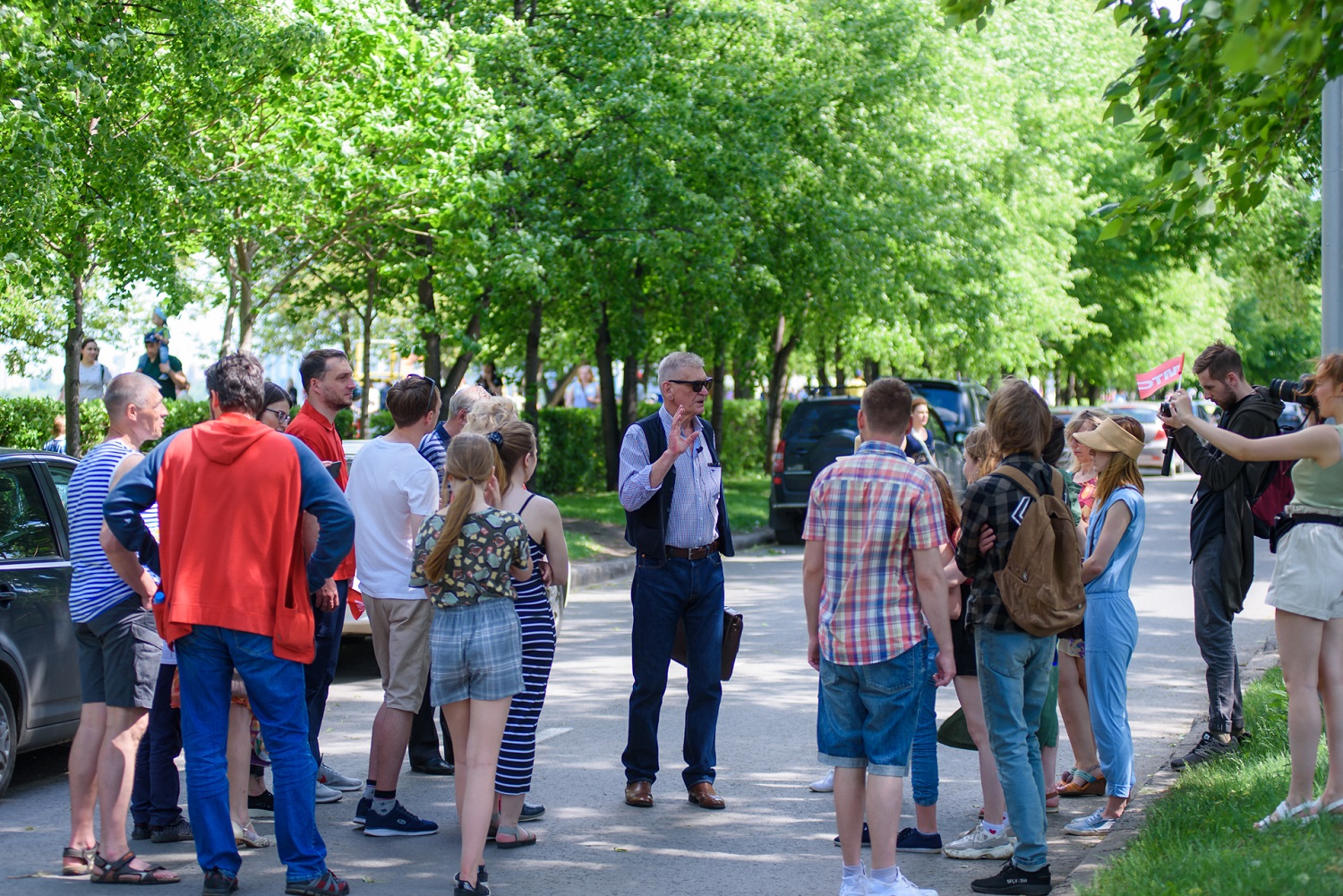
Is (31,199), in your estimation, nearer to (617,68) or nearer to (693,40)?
(617,68)

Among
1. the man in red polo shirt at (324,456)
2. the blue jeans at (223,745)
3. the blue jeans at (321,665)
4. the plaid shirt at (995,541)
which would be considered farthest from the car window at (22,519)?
the plaid shirt at (995,541)

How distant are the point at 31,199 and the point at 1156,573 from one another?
1169 centimetres

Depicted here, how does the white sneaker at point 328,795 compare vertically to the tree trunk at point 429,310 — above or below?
below

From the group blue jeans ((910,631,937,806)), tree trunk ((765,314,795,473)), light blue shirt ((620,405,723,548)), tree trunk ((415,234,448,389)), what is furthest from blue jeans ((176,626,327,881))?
tree trunk ((765,314,795,473))

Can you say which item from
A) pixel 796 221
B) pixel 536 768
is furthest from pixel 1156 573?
pixel 536 768

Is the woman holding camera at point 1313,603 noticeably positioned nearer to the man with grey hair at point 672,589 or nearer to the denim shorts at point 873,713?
the denim shorts at point 873,713

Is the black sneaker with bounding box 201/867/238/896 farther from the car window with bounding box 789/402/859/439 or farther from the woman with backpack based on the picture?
the car window with bounding box 789/402/859/439

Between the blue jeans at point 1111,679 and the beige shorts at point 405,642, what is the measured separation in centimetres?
294

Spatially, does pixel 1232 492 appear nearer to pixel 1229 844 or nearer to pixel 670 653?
pixel 1229 844

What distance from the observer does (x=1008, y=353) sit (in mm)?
27797

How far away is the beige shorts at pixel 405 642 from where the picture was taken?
19.6 ft

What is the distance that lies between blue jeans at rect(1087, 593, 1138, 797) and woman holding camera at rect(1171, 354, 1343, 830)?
0.65m

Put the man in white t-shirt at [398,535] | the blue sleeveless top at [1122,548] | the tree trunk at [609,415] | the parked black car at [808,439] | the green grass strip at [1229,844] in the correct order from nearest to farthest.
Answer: the green grass strip at [1229,844] → the blue sleeveless top at [1122,548] → the man in white t-shirt at [398,535] → the parked black car at [808,439] → the tree trunk at [609,415]

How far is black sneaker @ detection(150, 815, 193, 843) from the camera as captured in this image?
5715mm
